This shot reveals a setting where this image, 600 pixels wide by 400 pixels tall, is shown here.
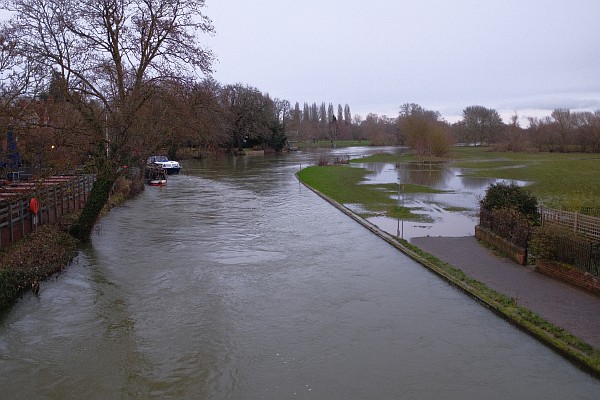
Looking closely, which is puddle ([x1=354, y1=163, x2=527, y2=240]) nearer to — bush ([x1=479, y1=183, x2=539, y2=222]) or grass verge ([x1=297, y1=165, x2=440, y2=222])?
Result: grass verge ([x1=297, y1=165, x2=440, y2=222])

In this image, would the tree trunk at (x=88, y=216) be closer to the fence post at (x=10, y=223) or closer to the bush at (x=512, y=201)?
the fence post at (x=10, y=223)

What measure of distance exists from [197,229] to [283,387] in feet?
44.1

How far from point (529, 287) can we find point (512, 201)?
566 cm

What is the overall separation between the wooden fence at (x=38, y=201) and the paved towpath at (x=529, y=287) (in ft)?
39.4

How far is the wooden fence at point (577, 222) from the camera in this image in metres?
11.8

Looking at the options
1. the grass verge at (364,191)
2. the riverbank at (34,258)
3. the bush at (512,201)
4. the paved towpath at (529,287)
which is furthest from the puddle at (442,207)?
the riverbank at (34,258)

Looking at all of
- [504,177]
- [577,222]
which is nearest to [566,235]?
[577,222]

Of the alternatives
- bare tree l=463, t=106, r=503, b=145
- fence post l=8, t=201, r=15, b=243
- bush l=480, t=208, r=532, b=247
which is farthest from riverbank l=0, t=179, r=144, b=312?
bare tree l=463, t=106, r=503, b=145

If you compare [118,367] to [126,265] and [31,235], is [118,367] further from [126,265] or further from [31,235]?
[31,235]

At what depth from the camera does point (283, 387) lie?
7.77 m

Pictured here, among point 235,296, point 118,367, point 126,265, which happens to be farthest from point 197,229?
point 118,367

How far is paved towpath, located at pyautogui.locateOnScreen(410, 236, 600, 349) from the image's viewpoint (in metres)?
9.25

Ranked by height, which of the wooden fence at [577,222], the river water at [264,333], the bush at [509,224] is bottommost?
the river water at [264,333]

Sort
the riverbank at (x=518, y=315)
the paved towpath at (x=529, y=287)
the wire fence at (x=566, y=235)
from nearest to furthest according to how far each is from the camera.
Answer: the riverbank at (x=518, y=315)
the paved towpath at (x=529, y=287)
the wire fence at (x=566, y=235)
